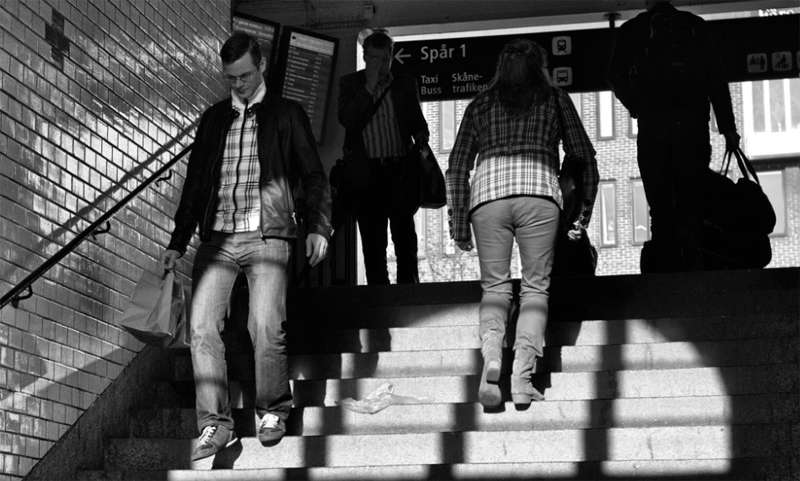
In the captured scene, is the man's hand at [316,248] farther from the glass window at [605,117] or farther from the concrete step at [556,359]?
the glass window at [605,117]

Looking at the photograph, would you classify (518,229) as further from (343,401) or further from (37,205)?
(37,205)

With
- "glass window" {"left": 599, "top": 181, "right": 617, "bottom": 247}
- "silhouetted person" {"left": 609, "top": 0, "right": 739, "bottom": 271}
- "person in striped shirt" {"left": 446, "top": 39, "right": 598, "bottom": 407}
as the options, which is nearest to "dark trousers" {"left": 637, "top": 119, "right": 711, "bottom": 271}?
"silhouetted person" {"left": 609, "top": 0, "right": 739, "bottom": 271}

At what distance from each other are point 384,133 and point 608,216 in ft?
152

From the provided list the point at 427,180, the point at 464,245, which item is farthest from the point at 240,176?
the point at 427,180

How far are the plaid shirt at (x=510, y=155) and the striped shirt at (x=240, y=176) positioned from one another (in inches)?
42.5

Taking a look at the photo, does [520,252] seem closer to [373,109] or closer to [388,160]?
[388,160]

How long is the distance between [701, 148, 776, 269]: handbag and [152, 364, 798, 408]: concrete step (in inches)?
120

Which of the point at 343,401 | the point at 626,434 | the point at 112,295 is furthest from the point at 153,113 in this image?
the point at 626,434

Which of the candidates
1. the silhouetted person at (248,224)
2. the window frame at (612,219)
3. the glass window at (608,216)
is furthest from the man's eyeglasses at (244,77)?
the glass window at (608,216)

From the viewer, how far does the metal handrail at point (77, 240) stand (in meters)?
6.58

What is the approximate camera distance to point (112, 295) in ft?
26.3

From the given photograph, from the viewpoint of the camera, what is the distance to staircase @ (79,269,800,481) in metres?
6.54

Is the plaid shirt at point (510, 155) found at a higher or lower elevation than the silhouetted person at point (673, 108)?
lower

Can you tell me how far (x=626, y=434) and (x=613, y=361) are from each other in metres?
0.99
